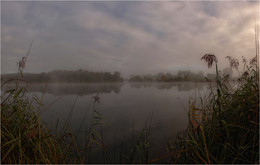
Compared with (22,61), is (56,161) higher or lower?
lower

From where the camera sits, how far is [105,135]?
18.0 ft

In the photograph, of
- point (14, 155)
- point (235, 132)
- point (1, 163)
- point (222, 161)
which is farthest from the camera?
point (235, 132)

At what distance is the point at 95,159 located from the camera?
12.2 feet

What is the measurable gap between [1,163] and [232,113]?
3790 millimetres

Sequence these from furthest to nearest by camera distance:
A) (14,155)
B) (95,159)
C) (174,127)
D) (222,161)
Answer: (174,127) → (95,159) → (222,161) → (14,155)

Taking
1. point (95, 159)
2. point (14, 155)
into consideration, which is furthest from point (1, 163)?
point (95, 159)

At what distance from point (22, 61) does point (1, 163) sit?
1.63m

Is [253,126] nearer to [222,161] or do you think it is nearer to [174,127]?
[222,161]

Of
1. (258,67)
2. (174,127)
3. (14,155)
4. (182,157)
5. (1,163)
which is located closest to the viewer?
(1,163)

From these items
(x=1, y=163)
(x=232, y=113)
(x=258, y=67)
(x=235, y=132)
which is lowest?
(x=1, y=163)

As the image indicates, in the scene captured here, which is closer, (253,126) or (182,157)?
(253,126)

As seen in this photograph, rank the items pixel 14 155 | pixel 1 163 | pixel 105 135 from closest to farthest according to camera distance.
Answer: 1. pixel 1 163
2. pixel 14 155
3. pixel 105 135

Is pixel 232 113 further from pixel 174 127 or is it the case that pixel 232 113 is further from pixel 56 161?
pixel 174 127

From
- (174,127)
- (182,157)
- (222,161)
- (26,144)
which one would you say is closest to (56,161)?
(26,144)
